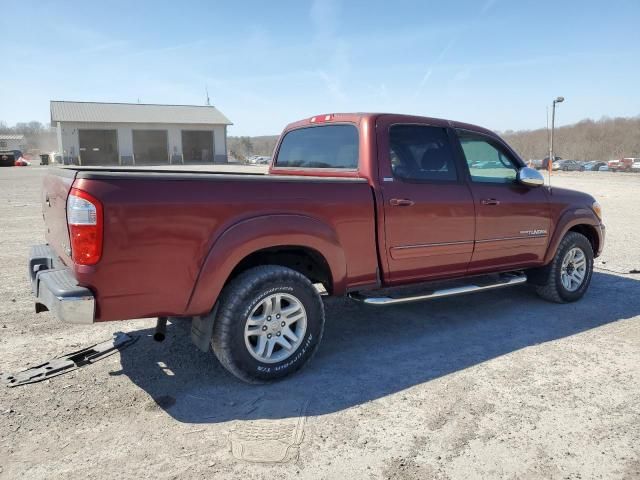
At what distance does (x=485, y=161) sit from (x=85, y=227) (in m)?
3.69

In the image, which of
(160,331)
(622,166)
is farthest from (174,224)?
(622,166)

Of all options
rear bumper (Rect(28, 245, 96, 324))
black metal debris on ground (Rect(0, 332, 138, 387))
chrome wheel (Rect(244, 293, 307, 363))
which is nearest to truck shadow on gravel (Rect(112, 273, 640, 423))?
black metal debris on ground (Rect(0, 332, 138, 387))

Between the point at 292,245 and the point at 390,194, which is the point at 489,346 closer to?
the point at 390,194

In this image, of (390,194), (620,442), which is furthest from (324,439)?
(390,194)

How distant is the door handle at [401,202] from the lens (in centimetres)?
397

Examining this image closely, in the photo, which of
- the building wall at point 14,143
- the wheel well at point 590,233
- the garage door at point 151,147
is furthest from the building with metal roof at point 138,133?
the wheel well at point 590,233

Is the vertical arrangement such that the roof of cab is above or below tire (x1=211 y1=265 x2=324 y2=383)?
above

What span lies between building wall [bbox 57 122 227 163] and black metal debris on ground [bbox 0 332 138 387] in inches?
1718

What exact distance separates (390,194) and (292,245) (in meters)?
0.96

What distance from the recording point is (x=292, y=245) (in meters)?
3.54

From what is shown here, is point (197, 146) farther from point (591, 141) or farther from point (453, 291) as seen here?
point (591, 141)

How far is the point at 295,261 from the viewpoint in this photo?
3.99 metres

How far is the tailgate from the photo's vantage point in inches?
119

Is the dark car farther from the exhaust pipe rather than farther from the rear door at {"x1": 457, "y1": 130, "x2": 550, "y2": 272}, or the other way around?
the exhaust pipe
